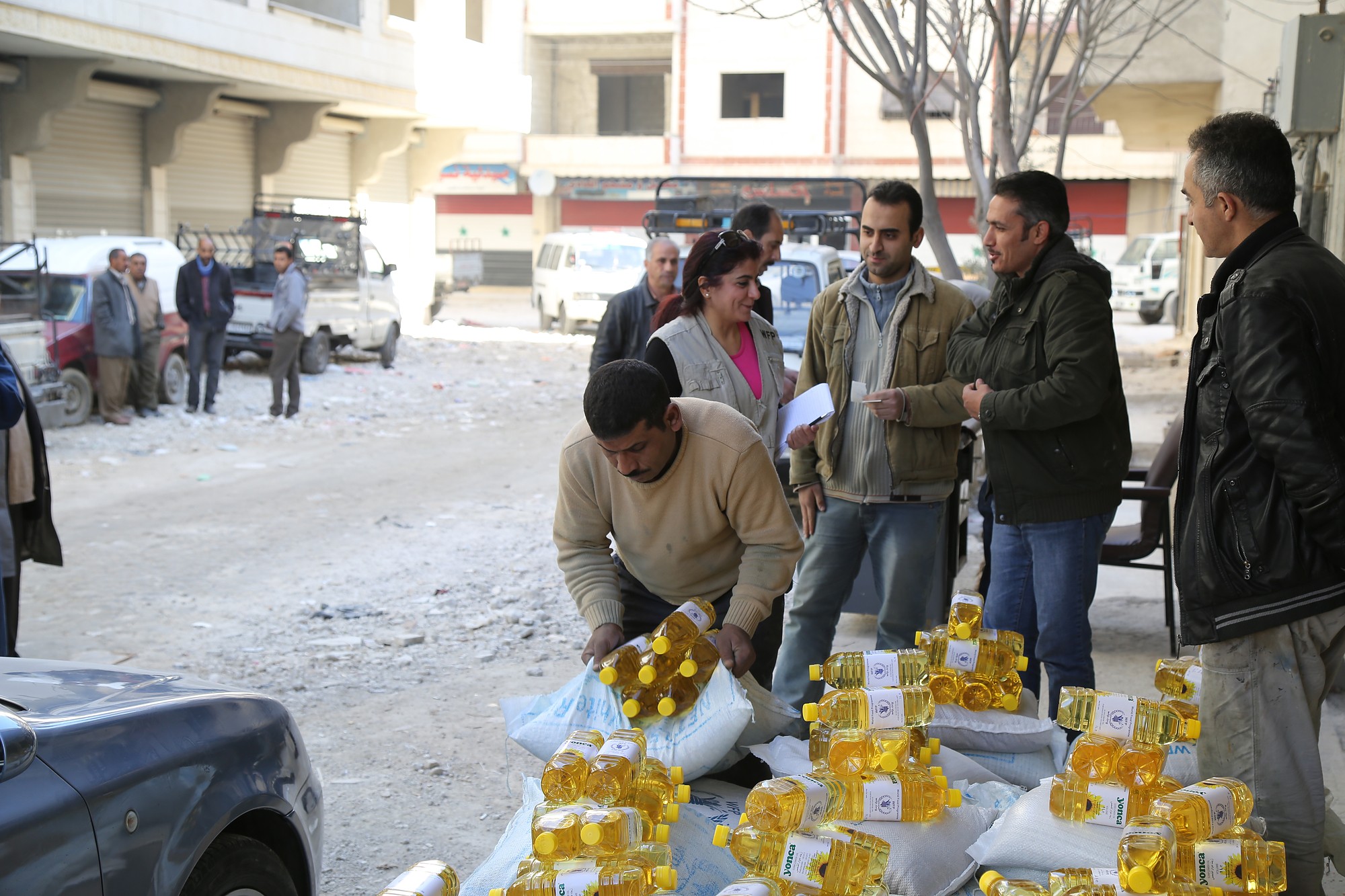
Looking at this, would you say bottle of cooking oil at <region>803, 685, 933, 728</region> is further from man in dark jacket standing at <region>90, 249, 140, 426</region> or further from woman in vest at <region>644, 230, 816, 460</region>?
man in dark jacket standing at <region>90, 249, 140, 426</region>

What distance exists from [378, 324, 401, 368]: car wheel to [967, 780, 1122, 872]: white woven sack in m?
19.2

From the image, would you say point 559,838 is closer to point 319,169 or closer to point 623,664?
point 623,664

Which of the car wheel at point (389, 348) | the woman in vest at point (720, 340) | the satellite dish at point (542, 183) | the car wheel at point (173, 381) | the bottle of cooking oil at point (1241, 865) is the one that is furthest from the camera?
the satellite dish at point (542, 183)

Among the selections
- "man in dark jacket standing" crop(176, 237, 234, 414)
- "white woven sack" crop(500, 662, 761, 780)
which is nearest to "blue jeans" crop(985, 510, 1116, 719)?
"white woven sack" crop(500, 662, 761, 780)

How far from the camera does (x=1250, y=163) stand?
118 inches

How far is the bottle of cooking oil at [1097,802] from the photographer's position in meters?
3.13

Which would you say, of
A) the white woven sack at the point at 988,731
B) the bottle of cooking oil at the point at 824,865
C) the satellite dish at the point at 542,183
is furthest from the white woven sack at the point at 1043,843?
the satellite dish at the point at 542,183

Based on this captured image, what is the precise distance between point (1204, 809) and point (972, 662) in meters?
1.20

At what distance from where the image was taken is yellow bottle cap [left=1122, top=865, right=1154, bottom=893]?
8.44 ft

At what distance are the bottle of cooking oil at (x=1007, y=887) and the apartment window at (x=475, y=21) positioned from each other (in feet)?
95.0

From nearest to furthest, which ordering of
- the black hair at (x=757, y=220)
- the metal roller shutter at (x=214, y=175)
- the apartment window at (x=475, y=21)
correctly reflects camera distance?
1. the black hair at (x=757, y=220)
2. the metal roller shutter at (x=214, y=175)
3. the apartment window at (x=475, y=21)

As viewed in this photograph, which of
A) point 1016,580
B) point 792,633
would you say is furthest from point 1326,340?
point 792,633

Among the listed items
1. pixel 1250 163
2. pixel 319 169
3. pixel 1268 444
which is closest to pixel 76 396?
pixel 1250 163

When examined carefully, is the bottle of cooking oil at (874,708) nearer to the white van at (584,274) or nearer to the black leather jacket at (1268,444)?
the black leather jacket at (1268,444)
